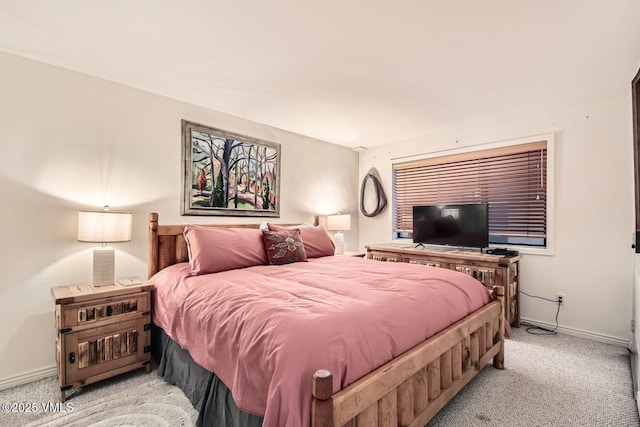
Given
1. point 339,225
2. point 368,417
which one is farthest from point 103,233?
point 339,225

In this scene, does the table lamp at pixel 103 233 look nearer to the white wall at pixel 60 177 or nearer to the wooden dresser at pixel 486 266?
the white wall at pixel 60 177

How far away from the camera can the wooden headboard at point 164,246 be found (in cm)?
267

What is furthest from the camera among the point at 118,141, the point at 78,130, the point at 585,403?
the point at 118,141

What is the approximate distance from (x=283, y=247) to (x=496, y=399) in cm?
191

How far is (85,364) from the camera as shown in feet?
6.61

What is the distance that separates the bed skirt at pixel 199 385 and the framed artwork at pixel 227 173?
1300 mm

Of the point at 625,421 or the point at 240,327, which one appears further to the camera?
the point at 625,421

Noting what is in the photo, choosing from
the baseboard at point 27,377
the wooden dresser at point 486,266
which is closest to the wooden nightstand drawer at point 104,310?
the baseboard at point 27,377

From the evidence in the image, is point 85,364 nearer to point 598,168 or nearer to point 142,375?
point 142,375

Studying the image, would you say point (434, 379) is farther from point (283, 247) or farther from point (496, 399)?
point (283, 247)

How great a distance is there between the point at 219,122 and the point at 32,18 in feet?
5.29

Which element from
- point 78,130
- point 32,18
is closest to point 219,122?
point 78,130

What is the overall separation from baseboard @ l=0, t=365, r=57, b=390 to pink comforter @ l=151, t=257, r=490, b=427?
2.81ft

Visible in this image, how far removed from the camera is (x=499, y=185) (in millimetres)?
3592
